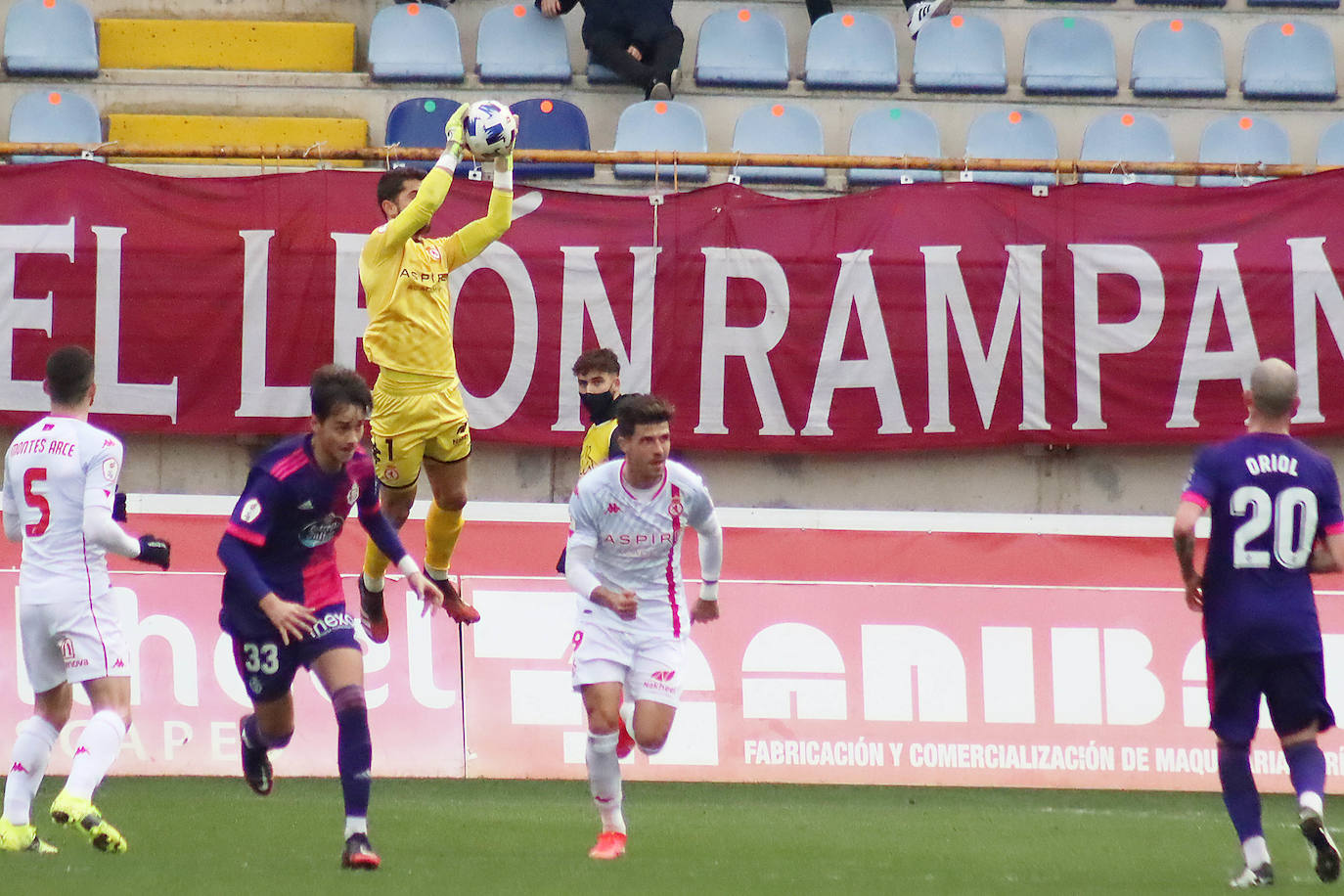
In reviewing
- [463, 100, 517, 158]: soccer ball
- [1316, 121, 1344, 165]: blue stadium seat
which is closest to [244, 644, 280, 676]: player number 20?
[463, 100, 517, 158]: soccer ball

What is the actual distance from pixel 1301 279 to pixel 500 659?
20.7ft

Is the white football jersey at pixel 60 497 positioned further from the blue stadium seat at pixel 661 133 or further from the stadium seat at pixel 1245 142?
the stadium seat at pixel 1245 142

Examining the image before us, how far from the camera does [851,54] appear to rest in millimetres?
14352

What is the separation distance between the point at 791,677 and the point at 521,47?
21.1ft

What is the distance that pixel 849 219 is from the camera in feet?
40.4

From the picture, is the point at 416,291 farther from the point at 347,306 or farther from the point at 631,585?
the point at 347,306

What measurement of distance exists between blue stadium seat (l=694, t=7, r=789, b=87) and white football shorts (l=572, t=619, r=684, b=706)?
26.3ft

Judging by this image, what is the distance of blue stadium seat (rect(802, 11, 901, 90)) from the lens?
46.6 feet

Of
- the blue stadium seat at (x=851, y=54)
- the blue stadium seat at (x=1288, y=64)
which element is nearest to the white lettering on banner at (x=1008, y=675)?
the blue stadium seat at (x=851, y=54)

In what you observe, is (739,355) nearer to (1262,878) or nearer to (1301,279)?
(1301,279)

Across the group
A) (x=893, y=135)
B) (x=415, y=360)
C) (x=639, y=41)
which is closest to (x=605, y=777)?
(x=415, y=360)

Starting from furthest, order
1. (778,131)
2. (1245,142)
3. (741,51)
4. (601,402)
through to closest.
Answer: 1. (741,51)
2. (1245,142)
3. (778,131)
4. (601,402)

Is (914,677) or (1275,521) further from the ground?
(1275,521)

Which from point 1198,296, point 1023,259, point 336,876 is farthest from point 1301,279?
point 336,876
